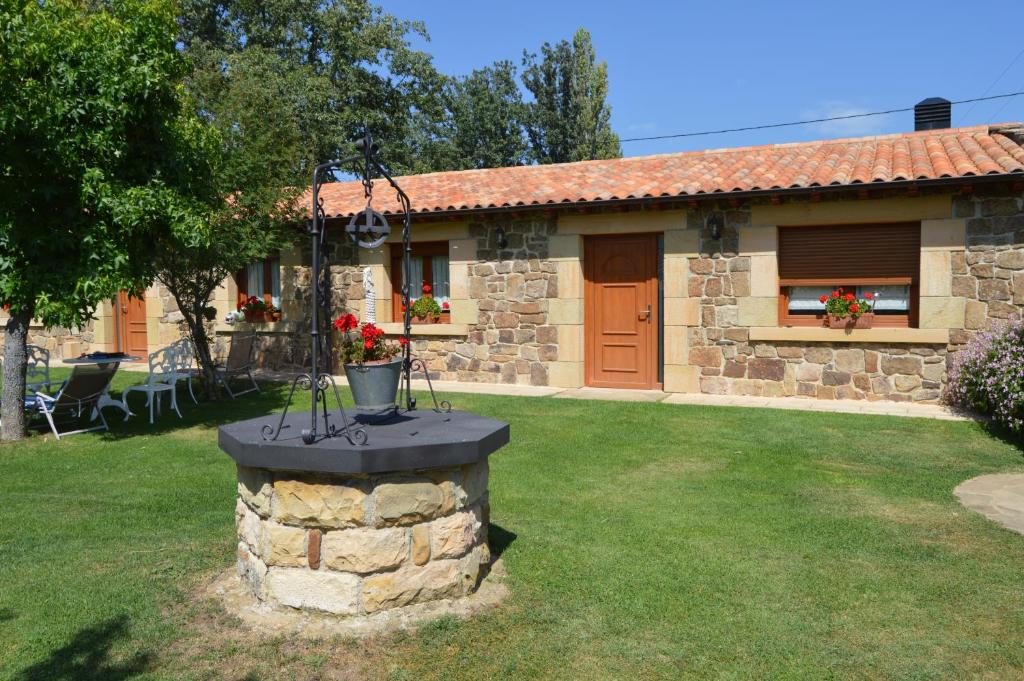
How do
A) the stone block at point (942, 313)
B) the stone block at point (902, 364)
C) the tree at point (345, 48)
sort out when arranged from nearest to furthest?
the stone block at point (942, 313) < the stone block at point (902, 364) < the tree at point (345, 48)

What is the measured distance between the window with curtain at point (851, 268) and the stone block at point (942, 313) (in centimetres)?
31

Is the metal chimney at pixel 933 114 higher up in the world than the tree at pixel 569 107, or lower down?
lower down

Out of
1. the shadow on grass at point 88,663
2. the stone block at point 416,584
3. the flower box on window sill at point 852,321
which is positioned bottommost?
the shadow on grass at point 88,663

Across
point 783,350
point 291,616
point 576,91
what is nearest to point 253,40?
point 576,91

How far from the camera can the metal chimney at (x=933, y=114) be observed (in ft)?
40.7

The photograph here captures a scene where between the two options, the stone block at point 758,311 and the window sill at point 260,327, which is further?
the window sill at point 260,327

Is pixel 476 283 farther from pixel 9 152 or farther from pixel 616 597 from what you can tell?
pixel 616 597

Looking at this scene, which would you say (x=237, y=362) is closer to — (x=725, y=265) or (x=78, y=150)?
(x=78, y=150)

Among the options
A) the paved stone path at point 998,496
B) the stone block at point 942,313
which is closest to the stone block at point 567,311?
the stone block at point 942,313

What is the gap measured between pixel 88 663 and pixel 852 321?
8586 millimetres

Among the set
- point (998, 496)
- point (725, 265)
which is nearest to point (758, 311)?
point (725, 265)

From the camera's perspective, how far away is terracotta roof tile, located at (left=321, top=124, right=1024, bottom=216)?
29.5ft

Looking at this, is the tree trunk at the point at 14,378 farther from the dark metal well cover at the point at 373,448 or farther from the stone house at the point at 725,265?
the stone house at the point at 725,265

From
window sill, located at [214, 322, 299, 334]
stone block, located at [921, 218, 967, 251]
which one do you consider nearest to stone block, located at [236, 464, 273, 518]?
stone block, located at [921, 218, 967, 251]
